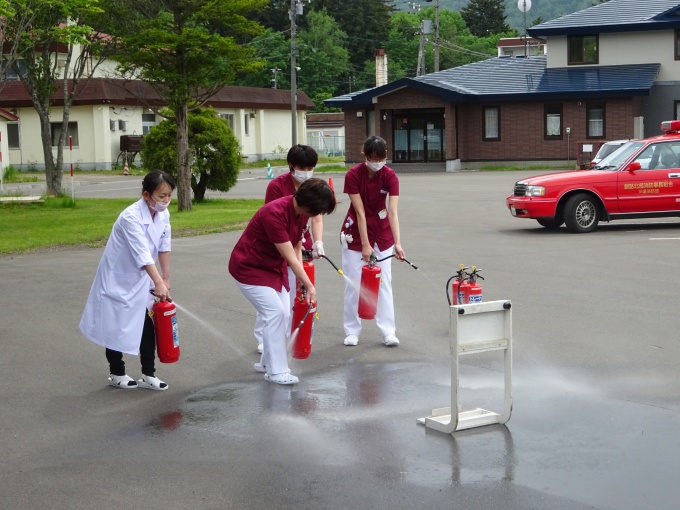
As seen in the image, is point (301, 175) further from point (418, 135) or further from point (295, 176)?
point (418, 135)

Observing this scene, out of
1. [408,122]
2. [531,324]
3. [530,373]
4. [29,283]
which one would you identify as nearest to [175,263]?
[29,283]

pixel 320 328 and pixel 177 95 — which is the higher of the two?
pixel 177 95

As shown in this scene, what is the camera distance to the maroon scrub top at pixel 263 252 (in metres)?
7.80

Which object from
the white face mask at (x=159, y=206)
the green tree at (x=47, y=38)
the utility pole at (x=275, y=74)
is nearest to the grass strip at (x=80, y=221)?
the green tree at (x=47, y=38)

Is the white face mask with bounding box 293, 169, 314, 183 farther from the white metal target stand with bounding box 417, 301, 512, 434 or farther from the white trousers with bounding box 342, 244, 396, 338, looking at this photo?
the white metal target stand with bounding box 417, 301, 512, 434

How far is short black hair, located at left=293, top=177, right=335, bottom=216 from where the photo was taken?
293 inches

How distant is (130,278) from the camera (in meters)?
7.91

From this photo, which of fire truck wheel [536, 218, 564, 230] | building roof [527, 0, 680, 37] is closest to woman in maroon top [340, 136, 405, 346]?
fire truck wheel [536, 218, 564, 230]

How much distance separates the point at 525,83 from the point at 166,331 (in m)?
44.5

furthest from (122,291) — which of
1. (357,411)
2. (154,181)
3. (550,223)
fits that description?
(550,223)

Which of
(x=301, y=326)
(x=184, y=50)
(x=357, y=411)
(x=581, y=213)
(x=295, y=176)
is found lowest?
(x=357, y=411)

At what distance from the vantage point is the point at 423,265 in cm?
1506

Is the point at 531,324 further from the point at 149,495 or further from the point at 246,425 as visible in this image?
the point at 149,495

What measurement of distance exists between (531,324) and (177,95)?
17.6 meters
